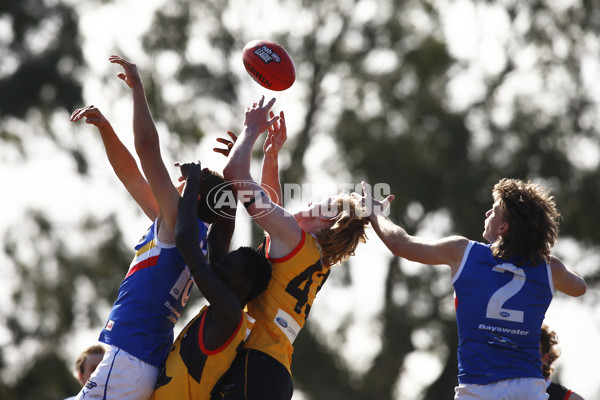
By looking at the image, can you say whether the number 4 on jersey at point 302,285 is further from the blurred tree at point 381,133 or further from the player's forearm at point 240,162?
the blurred tree at point 381,133

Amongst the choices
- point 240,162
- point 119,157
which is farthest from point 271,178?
point 119,157

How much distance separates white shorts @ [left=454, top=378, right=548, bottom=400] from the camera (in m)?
5.10

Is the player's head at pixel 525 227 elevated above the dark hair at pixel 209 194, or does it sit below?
above

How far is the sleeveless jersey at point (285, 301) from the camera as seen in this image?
538 cm

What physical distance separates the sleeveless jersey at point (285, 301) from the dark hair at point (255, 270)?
81 mm

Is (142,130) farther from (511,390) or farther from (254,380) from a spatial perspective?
(511,390)

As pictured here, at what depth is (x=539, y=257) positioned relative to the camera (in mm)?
5250

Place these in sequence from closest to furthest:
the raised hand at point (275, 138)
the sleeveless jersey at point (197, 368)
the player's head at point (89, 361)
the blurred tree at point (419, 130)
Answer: the sleeveless jersey at point (197, 368) → the raised hand at point (275, 138) → the player's head at point (89, 361) → the blurred tree at point (419, 130)

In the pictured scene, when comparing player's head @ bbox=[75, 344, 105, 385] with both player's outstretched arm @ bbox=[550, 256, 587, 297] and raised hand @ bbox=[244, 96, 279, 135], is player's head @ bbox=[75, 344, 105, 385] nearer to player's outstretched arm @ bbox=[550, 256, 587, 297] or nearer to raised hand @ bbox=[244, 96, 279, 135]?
raised hand @ bbox=[244, 96, 279, 135]

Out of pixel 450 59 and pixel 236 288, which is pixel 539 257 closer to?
pixel 236 288

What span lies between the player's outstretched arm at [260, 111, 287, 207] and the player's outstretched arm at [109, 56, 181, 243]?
1234 millimetres

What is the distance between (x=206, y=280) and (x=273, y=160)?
1.66 m

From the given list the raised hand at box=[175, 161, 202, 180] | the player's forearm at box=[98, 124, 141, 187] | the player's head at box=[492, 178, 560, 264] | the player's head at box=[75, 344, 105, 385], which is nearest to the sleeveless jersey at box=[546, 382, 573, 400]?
the player's head at box=[492, 178, 560, 264]

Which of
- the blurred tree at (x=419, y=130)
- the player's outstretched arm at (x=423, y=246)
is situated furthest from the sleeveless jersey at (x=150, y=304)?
the blurred tree at (x=419, y=130)
